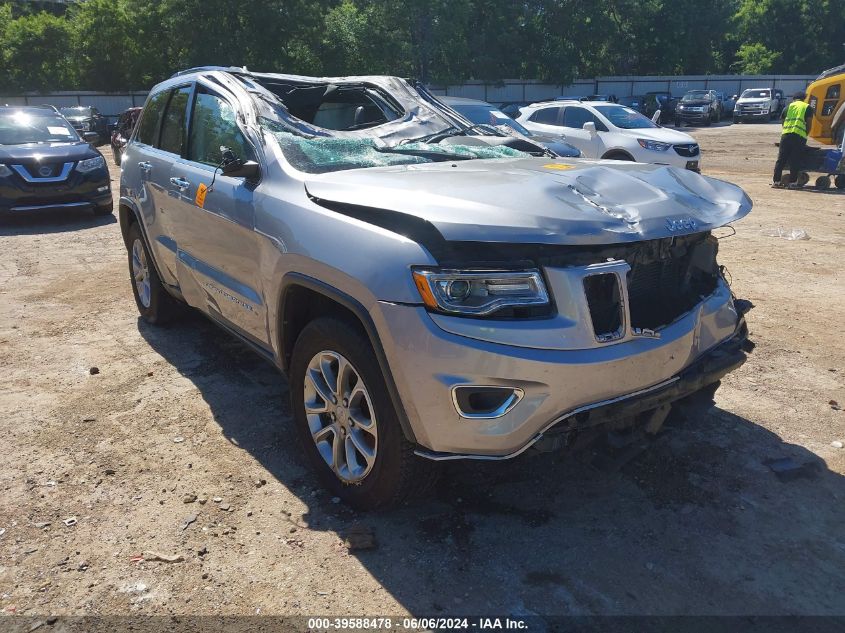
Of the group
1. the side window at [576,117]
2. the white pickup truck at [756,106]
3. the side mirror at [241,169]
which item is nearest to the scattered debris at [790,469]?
the side mirror at [241,169]

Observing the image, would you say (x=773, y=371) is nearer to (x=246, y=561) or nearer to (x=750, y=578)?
(x=750, y=578)

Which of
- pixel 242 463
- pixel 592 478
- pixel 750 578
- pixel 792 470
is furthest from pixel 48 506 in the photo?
pixel 792 470

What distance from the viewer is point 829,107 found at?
1470 cm

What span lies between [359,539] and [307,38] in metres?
34.3

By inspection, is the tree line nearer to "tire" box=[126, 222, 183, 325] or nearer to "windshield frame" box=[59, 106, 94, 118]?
"windshield frame" box=[59, 106, 94, 118]

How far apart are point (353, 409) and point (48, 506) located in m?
1.55

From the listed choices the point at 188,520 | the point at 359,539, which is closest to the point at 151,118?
the point at 188,520

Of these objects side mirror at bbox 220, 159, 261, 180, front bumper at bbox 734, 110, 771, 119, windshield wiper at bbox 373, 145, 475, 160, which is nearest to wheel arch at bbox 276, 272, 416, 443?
side mirror at bbox 220, 159, 261, 180

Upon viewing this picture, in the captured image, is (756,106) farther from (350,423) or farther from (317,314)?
(350,423)

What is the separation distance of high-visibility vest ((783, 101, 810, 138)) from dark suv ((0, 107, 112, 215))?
1197 centimetres

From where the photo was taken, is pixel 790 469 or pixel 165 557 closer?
pixel 165 557

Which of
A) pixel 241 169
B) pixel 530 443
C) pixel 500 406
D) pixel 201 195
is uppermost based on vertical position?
pixel 241 169

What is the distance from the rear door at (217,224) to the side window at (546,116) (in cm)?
1153

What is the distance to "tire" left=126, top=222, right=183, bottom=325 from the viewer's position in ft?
17.8
